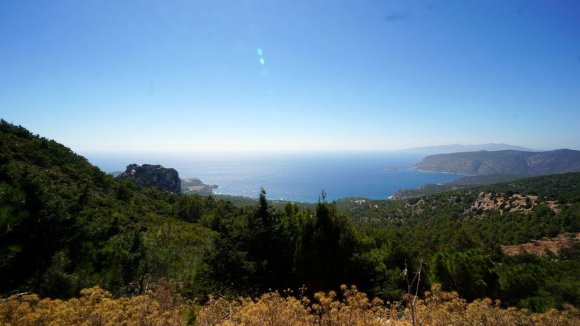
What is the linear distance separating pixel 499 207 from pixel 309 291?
8773 cm

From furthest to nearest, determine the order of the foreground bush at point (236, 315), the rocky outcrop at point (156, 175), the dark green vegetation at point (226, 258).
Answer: the rocky outcrop at point (156, 175), the dark green vegetation at point (226, 258), the foreground bush at point (236, 315)

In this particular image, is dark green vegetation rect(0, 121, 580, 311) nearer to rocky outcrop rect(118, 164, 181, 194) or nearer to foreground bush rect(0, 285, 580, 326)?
foreground bush rect(0, 285, 580, 326)

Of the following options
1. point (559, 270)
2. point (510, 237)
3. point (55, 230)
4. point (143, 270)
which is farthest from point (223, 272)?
point (510, 237)

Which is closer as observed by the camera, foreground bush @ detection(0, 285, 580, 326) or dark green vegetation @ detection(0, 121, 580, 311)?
foreground bush @ detection(0, 285, 580, 326)

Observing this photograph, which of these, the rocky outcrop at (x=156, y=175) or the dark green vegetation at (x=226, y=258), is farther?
the rocky outcrop at (x=156, y=175)

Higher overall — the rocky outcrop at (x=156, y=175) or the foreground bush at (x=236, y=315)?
the foreground bush at (x=236, y=315)

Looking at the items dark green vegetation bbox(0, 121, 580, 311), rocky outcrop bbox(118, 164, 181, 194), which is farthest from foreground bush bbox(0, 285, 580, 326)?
rocky outcrop bbox(118, 164, 181, 194)

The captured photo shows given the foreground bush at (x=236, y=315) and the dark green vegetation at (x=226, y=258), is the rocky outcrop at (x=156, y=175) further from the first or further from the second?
the foreground bush at (x=236, y=315)

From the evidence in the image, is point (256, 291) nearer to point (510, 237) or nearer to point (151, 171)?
point (510, 237)

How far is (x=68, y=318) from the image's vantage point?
4.14 meters

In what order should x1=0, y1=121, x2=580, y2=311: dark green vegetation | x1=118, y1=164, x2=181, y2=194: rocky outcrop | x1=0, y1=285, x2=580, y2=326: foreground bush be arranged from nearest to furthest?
x1=0, y1=285, x2=580, y2=326: foreground bush → x1=0, y1=121, x2=580, y2=311: dark green vegetation → x1=118, y1=164, x2=181, y2=194: rocky outcrop

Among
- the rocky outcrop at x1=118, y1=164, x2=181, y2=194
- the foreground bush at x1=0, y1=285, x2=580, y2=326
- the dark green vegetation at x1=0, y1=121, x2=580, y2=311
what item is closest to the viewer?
the foreground bush at x1=0, y1=285, x2=580, y2=326

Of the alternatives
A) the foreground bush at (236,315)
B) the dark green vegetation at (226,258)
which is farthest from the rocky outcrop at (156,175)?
the foreground bush at (236,315)

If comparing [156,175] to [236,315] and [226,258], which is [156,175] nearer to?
[226,258]
